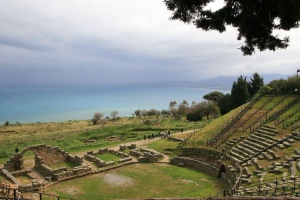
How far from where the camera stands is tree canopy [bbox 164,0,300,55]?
11125 mm

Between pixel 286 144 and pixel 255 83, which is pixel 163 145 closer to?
pixel 286 144

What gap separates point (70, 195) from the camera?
91.5 ft

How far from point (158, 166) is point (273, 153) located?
531 inches

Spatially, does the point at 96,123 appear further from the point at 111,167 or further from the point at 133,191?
the point at 133,191

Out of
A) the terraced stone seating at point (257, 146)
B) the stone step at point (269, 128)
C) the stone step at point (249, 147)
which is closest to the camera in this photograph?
the terraced stone seating at point (257, 146)

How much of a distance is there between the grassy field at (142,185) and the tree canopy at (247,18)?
1759 centimetres

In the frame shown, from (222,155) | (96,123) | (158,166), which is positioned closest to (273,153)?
(222,155)

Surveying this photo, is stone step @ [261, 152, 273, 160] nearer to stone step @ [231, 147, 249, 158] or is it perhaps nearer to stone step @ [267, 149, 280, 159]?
stone step @ [267, 149, 280, 159]

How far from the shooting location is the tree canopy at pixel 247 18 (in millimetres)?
11125

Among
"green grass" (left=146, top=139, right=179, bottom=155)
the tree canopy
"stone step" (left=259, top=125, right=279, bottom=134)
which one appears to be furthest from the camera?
"green grass" (left=146, top=139, right=179, bottom=155)

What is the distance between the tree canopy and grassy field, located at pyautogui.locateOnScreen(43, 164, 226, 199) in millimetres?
17586

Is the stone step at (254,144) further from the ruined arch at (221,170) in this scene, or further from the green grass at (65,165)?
the green grass at (65,165)

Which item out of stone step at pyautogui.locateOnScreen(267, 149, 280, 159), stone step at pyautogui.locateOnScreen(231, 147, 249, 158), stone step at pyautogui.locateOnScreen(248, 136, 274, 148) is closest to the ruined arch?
stone step at pyautogui.locateOnScreen(231, 147, 249, 158)

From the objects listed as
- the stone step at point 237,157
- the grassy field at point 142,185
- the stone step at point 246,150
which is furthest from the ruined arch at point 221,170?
the stone step at point 246,150
